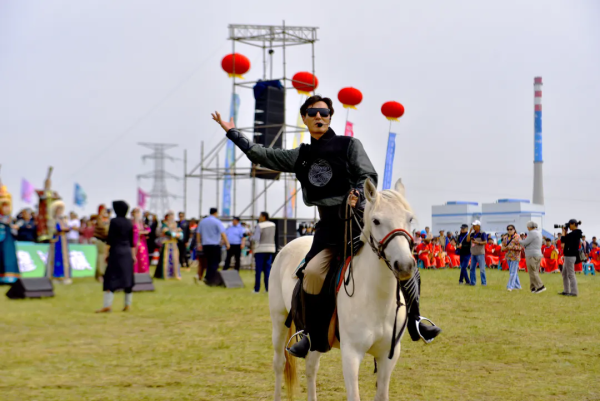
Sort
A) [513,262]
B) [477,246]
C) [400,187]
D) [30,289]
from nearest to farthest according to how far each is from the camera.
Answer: [400,187] → [30,289] → [513,262] → [477,246]

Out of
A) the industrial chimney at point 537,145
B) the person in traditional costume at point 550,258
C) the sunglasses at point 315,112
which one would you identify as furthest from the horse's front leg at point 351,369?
the industrial chimney at point 537,145

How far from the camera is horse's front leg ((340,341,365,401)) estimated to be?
421 centimetres

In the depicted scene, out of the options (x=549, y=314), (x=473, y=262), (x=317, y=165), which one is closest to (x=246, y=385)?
(x=317, y=165)

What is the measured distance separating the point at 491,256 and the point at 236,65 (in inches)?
546

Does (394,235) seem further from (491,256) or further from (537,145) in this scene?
(537,145)

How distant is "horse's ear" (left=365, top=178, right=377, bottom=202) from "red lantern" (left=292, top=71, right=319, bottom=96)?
71.2 feet

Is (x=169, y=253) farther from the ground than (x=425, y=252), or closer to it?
farther from the ground

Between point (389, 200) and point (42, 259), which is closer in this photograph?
point (389, 200)

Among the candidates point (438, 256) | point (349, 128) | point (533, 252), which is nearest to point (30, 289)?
point (533, 252)

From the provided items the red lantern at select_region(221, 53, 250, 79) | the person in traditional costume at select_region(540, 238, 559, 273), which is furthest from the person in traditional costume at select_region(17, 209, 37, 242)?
the person in traditional costume at select_region(540, 238, 559, 273)

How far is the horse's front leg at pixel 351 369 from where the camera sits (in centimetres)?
421

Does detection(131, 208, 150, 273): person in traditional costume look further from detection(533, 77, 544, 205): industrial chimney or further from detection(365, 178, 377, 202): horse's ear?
detection(533, 77, 544, 205): industrial chimney

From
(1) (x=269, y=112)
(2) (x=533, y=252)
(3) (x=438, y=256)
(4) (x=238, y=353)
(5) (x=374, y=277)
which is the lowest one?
(4) (x=238, y=353)

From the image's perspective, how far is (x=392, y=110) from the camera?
26469mm
